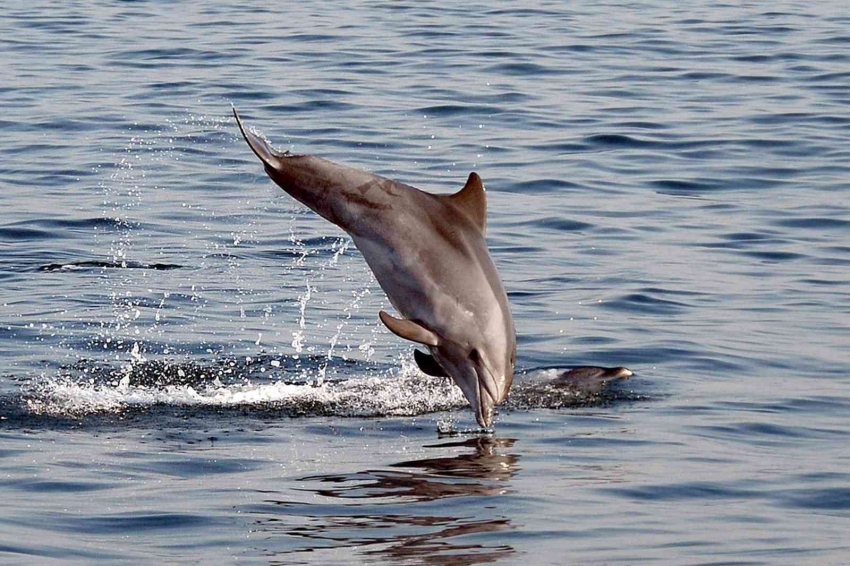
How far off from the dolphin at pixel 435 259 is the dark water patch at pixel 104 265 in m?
5.31

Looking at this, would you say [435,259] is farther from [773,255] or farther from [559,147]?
[559,147]

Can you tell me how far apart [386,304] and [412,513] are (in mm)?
5711

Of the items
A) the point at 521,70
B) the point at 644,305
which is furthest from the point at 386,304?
the point at 521,70

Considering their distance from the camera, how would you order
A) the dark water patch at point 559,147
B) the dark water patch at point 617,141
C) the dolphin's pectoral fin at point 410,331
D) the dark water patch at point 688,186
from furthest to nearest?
the dark water patch at point 617,141 → the dark water patch at point 559,147 → the dark water patch at point 688,186 → the dolphin's pectoral fin at point 410,331

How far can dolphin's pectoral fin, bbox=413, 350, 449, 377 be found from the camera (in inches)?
357

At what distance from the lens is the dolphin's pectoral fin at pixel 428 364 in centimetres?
908

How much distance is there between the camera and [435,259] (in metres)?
9.11

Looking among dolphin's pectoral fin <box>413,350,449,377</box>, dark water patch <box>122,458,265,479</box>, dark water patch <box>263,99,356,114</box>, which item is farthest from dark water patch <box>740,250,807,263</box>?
Result: dark water patch <box>263,99,356,114</box>

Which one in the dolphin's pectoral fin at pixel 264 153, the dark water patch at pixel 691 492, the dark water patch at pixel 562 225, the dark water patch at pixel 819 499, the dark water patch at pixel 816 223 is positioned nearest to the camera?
the dark water patch at pixel 819 499

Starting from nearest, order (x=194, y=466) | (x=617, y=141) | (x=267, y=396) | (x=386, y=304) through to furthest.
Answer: (x=194, y=466) < (x=267, y=396) < (x=386, y=304) < (x=617, y=141)

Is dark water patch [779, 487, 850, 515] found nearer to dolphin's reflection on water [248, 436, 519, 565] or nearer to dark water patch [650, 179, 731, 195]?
dolphin's reflection on water [248, 436, 519, 565]

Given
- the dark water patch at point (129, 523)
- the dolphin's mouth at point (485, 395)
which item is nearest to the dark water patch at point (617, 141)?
the dolphin's mouth at point (485, 395)

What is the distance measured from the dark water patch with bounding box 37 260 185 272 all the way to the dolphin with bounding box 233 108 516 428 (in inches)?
209

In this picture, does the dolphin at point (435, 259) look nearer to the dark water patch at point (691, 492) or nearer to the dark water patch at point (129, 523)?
the dark water patch at point (691, 492)
